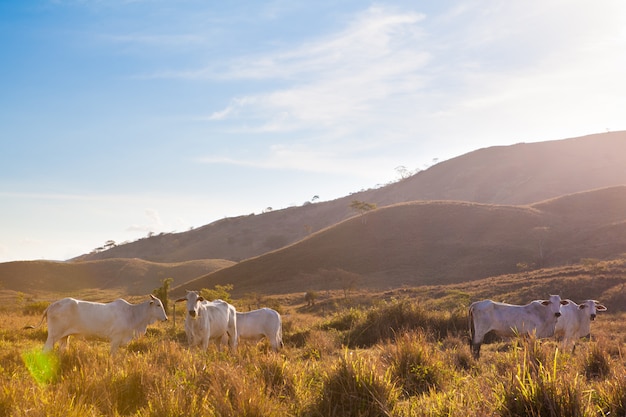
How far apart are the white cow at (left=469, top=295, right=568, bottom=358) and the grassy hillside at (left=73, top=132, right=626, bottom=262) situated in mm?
113303

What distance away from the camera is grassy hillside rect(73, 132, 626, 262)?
130625 mm

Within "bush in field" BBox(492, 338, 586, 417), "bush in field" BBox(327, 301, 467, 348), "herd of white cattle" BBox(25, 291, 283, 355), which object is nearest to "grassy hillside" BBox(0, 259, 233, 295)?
"bush in field" BBox(327, 301, 467, 348)

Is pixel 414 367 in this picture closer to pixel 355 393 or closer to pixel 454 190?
pixel 355 393

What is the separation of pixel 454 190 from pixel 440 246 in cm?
7617

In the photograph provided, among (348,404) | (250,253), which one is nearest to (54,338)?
(348,404)

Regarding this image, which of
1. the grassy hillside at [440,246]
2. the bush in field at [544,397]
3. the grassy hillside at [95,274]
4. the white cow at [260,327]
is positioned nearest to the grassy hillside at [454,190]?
the grassy hillside at [95,274]

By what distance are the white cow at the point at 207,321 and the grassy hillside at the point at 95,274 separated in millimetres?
80305

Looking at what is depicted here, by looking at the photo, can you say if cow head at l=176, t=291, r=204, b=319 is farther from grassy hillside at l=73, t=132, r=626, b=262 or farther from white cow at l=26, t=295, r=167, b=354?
grassy hillside at l=73, t=132, r=626, b=262

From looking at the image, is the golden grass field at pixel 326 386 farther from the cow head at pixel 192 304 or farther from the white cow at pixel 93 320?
the cow head at pixel 192 304

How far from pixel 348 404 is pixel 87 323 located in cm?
918

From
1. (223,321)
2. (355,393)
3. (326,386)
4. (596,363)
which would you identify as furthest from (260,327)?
(355,393)

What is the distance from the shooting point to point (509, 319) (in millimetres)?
14359

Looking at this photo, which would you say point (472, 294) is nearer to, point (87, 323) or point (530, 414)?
point (87, 323)

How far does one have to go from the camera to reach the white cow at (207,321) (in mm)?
13086
